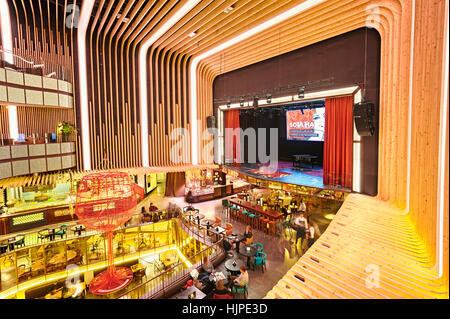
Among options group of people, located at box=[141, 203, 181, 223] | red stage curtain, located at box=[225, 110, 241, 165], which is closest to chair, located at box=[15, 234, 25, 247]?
group of people, located at box=[141, 203, 181, 223]

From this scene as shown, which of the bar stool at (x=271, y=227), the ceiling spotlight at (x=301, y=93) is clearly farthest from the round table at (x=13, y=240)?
the ceiling spotlight at (x=301, y=93)

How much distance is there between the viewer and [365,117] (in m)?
5.98

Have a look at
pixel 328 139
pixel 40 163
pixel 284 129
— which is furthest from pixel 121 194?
pixel 284 129

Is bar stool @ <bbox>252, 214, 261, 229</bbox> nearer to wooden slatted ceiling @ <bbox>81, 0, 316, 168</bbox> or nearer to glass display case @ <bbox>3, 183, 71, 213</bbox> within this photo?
wooden slatted ceiling @ <bbox>81, 0, 316, 168</bbox>

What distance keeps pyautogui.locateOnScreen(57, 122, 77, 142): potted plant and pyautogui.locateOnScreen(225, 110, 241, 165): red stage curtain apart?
708 centimetres

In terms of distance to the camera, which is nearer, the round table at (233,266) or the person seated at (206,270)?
the person seated at (206,270)

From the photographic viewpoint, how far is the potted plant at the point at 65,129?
8.66 metres

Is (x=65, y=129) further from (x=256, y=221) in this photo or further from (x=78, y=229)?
(x=256, y=221)

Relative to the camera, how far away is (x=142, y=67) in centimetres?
1077

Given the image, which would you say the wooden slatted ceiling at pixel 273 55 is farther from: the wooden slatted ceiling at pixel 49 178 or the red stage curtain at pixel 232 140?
the red stage curtain at pixel 232 140

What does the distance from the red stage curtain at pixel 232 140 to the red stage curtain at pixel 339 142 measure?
16.4ft
